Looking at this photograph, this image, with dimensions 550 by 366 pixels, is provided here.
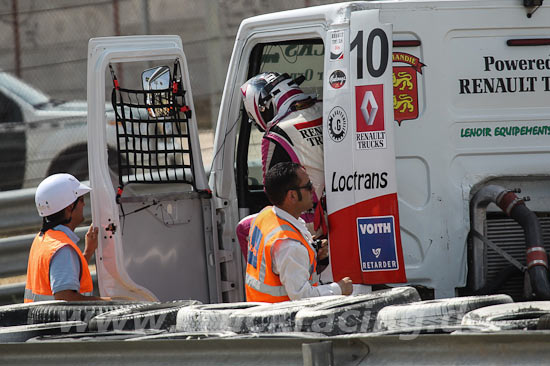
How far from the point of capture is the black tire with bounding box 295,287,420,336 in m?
3.46

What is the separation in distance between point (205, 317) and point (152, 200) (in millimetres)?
2011

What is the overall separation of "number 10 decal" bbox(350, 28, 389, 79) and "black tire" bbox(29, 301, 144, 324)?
1522mm

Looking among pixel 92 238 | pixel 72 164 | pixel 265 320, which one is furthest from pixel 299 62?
pixel 72 164

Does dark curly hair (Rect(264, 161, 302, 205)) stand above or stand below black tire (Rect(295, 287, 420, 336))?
above

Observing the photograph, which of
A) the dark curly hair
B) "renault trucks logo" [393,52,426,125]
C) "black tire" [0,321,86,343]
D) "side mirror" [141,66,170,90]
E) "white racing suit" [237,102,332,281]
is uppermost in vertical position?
"side mirror" [141,66,170,90]

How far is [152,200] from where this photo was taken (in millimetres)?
5652

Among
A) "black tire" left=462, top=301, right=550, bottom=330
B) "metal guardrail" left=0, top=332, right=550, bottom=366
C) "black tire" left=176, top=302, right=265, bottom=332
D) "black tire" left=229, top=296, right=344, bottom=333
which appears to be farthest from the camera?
"black tire" left=176, top=302, right=265, bottom=332

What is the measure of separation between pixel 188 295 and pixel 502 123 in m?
2.12

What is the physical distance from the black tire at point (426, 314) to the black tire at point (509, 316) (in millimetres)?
80

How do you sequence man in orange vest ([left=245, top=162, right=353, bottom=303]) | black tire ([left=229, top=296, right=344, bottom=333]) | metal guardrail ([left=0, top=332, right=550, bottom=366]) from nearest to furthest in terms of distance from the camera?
metal guardrail ([left=0, top=332, right=550, bottom=366]) → black tire ([left=229, top=296, right=344, bottom=333]) → man in orange vest ([left=245, top=162, right=353, bottom=303])

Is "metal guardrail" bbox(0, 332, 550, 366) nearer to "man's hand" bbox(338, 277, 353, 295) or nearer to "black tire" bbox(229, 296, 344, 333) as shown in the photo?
"black tire" bbox(229, 296, 344, 333)

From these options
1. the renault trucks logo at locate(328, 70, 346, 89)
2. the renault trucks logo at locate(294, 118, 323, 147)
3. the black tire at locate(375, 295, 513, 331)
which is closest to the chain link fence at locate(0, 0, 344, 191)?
the renault trucks logo at locate(294, 118, 323, 147)

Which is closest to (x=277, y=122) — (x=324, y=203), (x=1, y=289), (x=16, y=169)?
(x=324, y=203)

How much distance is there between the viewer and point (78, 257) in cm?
490
